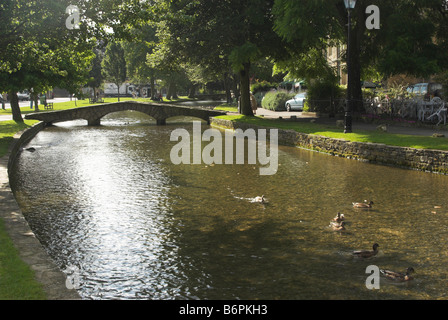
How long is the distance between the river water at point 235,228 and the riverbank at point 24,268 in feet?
1.93

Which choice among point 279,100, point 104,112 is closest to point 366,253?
point 104,112

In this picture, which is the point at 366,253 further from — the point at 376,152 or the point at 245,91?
the point at 245,91

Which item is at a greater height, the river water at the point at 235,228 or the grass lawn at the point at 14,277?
the grass lawn at the point at 14,277

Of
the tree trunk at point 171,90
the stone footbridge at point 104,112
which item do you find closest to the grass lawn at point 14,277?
the stone footbridge at point 104,112

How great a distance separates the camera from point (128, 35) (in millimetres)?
21312

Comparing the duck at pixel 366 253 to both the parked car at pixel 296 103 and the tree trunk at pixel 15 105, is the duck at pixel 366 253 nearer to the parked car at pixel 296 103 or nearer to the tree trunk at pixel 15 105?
the tree trunk at pixel 15 105

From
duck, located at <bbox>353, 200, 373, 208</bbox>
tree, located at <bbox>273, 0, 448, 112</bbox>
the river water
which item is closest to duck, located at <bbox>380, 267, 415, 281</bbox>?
the river water

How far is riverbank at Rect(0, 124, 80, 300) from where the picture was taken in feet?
19.8

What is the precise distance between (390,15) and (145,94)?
96106 mm

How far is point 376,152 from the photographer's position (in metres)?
18.0

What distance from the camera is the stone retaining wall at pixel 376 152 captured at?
1573 cm
